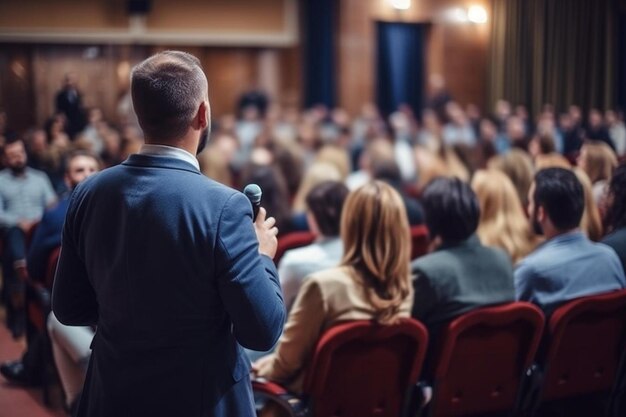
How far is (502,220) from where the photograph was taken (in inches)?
154

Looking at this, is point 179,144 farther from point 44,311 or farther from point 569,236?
point 44,311

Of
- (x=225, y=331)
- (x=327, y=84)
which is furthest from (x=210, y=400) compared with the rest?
(x=327, y=84)

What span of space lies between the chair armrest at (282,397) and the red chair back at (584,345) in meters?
0.97

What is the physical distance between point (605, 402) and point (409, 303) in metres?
1.11

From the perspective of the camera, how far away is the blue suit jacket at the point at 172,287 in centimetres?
164

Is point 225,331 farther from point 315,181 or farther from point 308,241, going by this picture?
point 315,181

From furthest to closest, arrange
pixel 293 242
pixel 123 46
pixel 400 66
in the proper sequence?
pixel 400 66 < pixel 123 46 < pixel 293 242

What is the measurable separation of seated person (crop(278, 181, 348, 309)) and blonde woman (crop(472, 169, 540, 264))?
0.74m

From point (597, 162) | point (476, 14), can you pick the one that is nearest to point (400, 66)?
point (476, 14)

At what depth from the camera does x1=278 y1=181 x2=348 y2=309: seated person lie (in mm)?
3441

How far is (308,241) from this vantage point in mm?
4340

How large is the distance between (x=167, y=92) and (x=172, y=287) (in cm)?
40

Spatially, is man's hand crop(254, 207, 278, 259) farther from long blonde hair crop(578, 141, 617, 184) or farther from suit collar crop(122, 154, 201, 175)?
long blonde hair crop(578, 141, 617, 184)

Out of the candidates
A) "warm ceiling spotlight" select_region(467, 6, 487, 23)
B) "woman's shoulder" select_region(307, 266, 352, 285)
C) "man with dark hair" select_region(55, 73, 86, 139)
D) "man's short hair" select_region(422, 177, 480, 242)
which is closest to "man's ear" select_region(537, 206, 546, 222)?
"man's short hair" select_region(422, 177, 480, 242)
